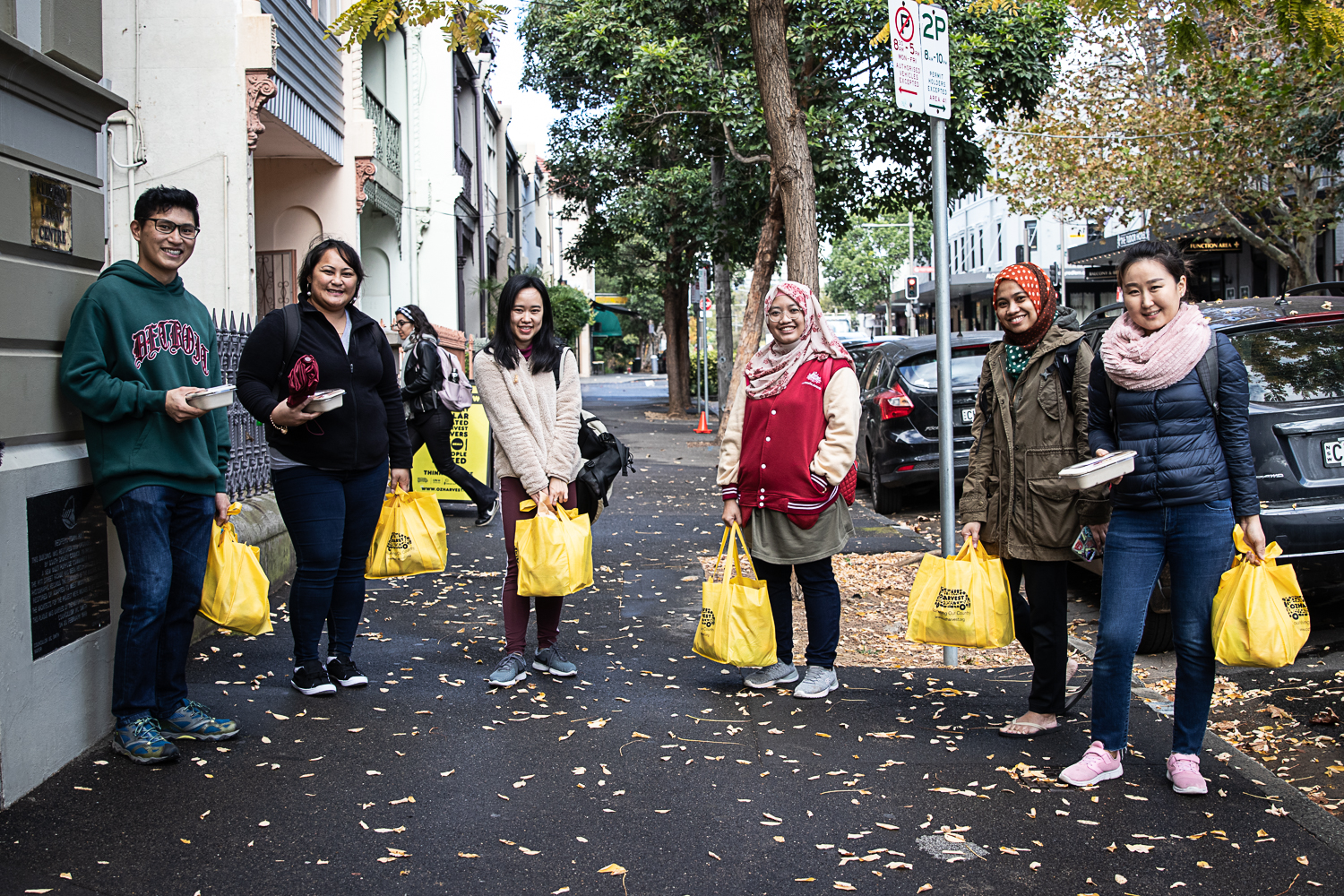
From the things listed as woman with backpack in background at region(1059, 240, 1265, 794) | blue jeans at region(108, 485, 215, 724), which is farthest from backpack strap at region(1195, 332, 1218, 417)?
blue jeans at region(108, 485, 215, 724)

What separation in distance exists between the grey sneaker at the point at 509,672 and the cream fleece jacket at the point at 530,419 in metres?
0.80

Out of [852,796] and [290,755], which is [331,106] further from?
[852,796]

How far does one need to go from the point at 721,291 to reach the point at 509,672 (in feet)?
65.0

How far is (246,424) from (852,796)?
523 cm

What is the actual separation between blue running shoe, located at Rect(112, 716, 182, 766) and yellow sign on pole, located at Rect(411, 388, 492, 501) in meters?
6.76

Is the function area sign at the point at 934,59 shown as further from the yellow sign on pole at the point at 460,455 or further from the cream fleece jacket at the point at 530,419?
the yellow sign on pole at the point at 460,455

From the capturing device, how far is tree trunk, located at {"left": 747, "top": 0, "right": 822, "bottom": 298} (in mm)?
7625

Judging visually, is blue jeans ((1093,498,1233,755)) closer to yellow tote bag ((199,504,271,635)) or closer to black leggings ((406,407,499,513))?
yellow tote bag ((199,504,271,635))

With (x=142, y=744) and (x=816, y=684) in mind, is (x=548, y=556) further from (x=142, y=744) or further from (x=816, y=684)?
(x=142, y=744)

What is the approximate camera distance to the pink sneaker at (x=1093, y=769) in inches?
162

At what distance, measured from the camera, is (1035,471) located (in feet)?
14.8

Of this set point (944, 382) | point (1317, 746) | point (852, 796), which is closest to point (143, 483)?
point (852, 796)

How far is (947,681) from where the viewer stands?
5.45 m

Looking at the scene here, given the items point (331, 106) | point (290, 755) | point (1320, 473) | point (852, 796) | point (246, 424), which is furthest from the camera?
point (331, 106)
